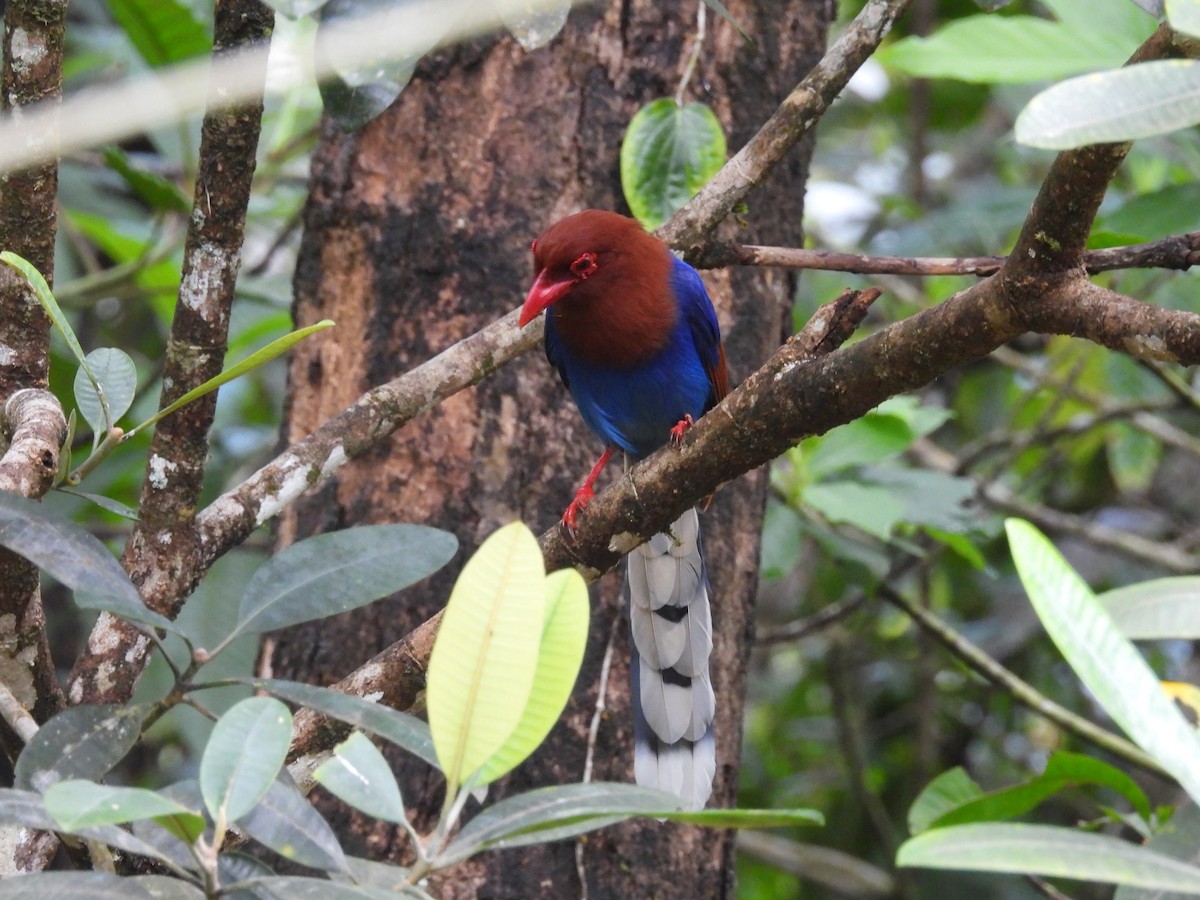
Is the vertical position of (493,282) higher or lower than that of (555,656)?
higher

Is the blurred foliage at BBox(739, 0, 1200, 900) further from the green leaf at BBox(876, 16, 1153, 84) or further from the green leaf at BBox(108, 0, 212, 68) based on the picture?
the green leaf at BBox(108, 0, 212, 68)

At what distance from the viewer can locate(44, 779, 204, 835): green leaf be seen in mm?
1178

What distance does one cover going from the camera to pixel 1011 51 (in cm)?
403

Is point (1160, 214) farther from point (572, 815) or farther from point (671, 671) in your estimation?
point (572, 815)

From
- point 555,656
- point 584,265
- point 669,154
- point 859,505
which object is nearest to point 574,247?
point 584,265

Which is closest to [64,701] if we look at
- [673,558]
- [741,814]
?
[741,814]

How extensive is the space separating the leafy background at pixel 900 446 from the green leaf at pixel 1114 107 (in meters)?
1.68

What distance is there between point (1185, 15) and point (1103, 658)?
608 millimetres

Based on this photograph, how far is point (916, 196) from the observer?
21.1ft

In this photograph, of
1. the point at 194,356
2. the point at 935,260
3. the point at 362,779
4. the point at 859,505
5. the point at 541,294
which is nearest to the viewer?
the point at 362,779

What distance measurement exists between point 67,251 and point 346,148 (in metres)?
2.55

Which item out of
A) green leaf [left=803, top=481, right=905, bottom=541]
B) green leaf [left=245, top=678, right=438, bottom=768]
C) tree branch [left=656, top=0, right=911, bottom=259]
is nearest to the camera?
green leaf [left=245, top=678, right=438, bottom=768]

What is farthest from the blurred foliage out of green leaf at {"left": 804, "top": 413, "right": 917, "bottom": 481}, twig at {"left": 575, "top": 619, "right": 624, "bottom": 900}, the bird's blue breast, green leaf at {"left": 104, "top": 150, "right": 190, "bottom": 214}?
green leaf at {"left": 104, "top": 150, "right": 190, "bottom": 214}

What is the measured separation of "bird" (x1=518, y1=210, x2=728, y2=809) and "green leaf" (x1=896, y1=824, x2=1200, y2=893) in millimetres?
1601
